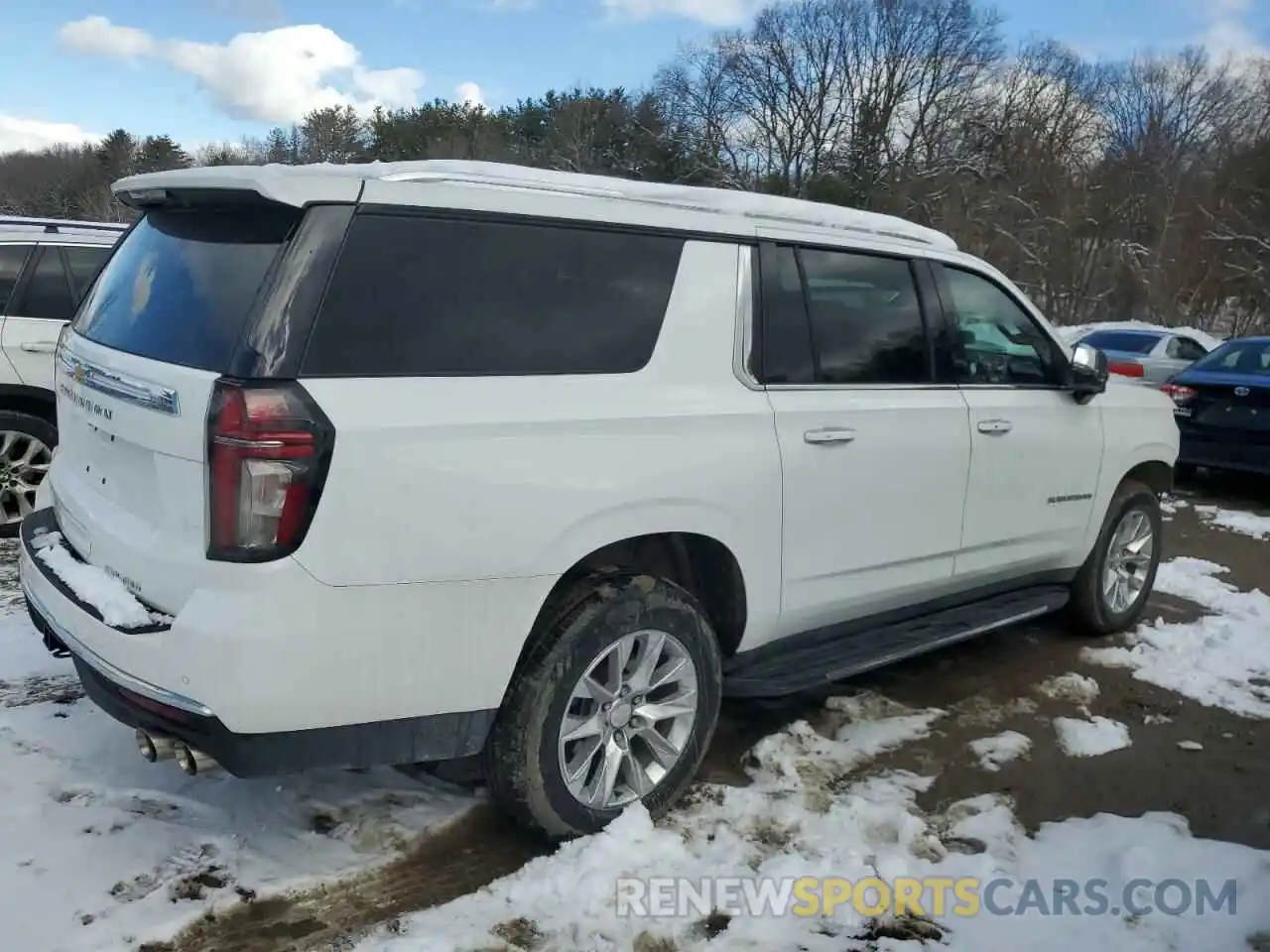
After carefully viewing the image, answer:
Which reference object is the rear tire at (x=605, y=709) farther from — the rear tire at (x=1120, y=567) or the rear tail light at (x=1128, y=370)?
the rear tail light at (x=1128, y=370)

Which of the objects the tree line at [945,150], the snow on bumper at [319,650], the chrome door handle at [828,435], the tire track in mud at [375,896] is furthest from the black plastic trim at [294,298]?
the tree line at [945,150]

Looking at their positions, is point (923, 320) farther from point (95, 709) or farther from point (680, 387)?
point (95, 709)

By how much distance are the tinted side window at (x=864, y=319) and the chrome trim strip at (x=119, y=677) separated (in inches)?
88.3

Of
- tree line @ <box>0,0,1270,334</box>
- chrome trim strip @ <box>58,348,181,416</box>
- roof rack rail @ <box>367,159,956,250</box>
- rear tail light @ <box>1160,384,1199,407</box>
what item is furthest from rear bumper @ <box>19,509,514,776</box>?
tree line @ <box>0,0,1270,334</box>

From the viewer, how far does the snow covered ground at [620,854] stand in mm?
2758

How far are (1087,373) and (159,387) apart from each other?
385cm

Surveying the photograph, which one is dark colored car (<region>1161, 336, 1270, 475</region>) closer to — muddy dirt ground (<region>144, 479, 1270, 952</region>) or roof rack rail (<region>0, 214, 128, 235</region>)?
A: muddy dirt ground (<region>144, 479, 1270, 952</region>)

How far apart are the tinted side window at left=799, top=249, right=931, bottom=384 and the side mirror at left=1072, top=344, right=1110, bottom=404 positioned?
3.43 ft

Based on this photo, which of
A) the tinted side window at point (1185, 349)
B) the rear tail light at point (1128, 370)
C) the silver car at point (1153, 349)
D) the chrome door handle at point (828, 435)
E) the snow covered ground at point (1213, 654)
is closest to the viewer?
the chrome door handle at point (828, 435)

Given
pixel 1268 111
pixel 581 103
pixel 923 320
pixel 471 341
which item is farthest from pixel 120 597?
pixel 581 103

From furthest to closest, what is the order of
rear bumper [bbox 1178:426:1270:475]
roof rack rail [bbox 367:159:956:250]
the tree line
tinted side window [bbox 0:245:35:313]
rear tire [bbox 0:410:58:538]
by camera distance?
1. the tree line
2. rear bumper [bbox 1178:426:1270:475]
3. tinted side window [bbox 0:245:35:313]
4. rear tire [bbox 0:410:58:538]
5. roof rack rail [bbox 367:159:956:250]

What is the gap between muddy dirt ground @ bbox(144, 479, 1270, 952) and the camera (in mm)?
2793

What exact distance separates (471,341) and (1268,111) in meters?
48.5

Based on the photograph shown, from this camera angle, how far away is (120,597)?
2.76 meters
